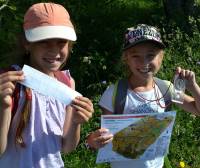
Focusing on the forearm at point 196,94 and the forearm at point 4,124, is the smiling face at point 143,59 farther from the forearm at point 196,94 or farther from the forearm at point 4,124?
the forearm at point 4,124

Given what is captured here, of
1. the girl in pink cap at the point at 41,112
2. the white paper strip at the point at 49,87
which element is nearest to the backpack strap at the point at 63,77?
the girl in pink cap at the point at 41,112

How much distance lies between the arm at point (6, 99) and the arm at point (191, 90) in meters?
1.00

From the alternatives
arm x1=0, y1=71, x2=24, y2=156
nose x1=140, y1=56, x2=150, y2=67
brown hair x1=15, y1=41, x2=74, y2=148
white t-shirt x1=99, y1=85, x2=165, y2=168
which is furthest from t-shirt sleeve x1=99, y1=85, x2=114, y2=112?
arm x1=0, y1=71, x2=24, y2=156

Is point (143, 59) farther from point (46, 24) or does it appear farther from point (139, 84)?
point (46, 24)

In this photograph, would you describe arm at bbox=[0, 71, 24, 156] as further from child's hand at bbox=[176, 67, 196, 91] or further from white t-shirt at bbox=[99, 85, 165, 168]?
child's hand at bbox=[176, 67, 196, 91]

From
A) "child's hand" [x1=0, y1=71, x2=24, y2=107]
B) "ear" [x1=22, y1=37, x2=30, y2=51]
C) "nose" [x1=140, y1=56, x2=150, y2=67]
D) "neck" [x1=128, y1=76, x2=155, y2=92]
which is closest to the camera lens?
"child's hand" [x1=0, y1=71, x2=24, y2=107]

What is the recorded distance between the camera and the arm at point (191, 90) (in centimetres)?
304

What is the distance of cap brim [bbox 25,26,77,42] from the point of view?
8.40 feet

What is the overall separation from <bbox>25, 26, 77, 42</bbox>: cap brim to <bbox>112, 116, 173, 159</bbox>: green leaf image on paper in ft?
2.22

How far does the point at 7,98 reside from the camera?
95.1 inches

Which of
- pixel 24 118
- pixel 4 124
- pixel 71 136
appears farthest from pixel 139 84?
pixel 4 124

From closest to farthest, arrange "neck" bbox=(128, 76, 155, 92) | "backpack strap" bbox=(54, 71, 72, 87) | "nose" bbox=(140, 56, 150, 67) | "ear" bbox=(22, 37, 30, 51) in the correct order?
"ear" bbox=(22, 37, 30, 51)
"backpack strap" bbox=(54, 71, 72, 87)
"nose" bbox=(140, 56, 150, 67)
"neck" bbox=(128, 76, 155, 92)

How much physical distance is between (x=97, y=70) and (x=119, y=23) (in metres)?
1.50

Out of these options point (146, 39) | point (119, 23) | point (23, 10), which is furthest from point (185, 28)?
point (146, 39)
